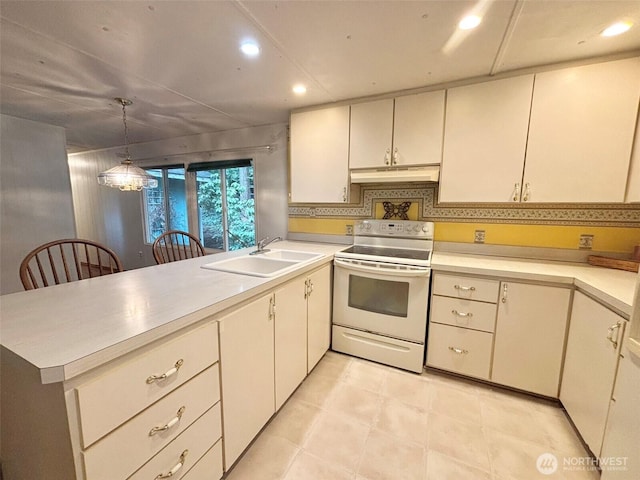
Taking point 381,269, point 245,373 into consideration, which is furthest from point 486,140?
point 245,373

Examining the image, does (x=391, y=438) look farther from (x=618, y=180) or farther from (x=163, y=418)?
(x=618, y=180)

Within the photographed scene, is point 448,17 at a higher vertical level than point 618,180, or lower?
higher

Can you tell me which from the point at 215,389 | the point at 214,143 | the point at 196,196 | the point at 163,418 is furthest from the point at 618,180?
the point at 196,196

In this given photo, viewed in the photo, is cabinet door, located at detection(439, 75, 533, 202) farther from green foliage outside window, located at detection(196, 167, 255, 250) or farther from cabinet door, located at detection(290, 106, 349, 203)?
green foliage outside window, located at detection(196, 167, 255, 250)

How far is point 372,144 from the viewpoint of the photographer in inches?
88.1

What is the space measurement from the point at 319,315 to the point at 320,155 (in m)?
1.44

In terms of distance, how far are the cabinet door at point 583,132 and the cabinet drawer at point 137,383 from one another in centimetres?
222

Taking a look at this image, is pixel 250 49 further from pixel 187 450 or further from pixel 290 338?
pixel 187 450

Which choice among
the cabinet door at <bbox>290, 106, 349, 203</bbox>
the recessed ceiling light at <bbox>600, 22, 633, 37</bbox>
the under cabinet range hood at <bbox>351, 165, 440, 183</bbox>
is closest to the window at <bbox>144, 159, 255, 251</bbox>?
the cabinet door at <bbox>290, 106, 349, 203</bbox>

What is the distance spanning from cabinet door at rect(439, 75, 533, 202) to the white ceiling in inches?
5.6

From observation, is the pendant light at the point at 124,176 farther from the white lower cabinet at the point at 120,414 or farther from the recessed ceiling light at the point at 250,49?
the white lower cabinet at the point at 120,414

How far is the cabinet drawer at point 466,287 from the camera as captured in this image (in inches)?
69.1

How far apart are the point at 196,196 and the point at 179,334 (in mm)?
3217

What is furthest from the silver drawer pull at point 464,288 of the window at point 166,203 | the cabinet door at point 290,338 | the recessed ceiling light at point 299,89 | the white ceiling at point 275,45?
the window at point 166,203
